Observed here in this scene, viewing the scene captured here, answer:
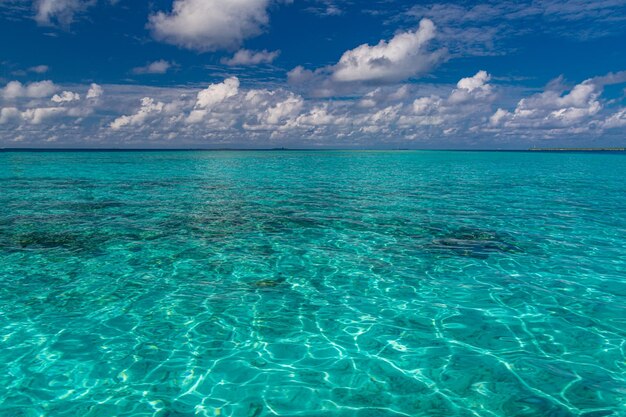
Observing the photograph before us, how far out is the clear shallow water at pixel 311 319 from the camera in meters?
7.02

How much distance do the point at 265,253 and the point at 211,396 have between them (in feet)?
27.2

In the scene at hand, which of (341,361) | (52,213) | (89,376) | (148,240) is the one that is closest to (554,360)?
(341,361)

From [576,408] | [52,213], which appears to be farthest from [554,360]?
[52,213]

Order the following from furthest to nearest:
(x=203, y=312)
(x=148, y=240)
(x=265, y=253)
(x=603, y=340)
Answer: (x=148, y=240)
(x=265, y=253)
(x=203, y=312)
(x=603, y=340)

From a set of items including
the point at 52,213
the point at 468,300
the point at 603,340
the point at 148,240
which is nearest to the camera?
the point at 603,340

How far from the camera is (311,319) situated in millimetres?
9867

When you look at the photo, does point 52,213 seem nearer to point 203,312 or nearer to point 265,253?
point 265,253

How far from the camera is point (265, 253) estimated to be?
15.2 m

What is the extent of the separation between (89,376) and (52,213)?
1846 centimetres

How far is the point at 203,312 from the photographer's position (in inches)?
398

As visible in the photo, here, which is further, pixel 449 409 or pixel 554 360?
pixel 554 360

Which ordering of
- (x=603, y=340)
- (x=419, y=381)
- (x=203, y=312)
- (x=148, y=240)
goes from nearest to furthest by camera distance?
1. (x=419, y=381)
2. (x=603, y=340)
3. (x=203, y=312)
4. (x=148, y=240)

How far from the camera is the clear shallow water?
702 cm

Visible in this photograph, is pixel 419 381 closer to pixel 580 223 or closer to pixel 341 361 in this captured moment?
pixel 341 361
